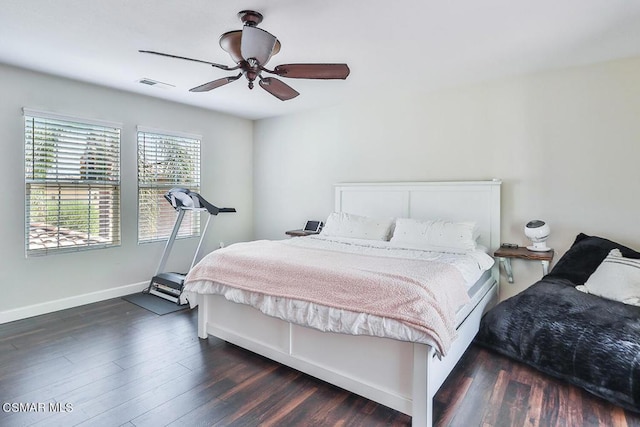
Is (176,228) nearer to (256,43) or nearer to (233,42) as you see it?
(233,42)

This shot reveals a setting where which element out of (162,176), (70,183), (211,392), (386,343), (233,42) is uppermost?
(233,42)

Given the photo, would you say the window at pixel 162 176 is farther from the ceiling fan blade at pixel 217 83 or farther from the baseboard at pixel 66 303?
the ceiling fan blade at pixel 217 83

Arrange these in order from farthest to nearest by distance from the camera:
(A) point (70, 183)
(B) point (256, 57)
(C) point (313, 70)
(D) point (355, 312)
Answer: (A) point (70, 183) → (C) point (313, 70) → (B) point (256, 57) → (D) point (355, 312)

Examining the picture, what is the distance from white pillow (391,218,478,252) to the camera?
325 cm

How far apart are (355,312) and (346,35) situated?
2.06 m

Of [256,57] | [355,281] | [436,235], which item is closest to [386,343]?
[355,281]

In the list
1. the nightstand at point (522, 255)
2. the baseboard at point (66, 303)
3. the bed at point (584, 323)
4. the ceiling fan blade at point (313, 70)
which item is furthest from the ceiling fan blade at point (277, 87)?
the baseboard at point (66, 303)

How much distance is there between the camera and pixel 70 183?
3.76 meters

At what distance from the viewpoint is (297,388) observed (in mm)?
2279

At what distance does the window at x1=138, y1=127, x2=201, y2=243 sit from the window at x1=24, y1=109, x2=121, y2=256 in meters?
0.31

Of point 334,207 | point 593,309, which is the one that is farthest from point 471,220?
point 334,207

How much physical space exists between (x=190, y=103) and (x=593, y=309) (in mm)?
4919

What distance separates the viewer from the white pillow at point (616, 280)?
2539 mm

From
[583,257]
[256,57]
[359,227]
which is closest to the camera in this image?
[256,57]
